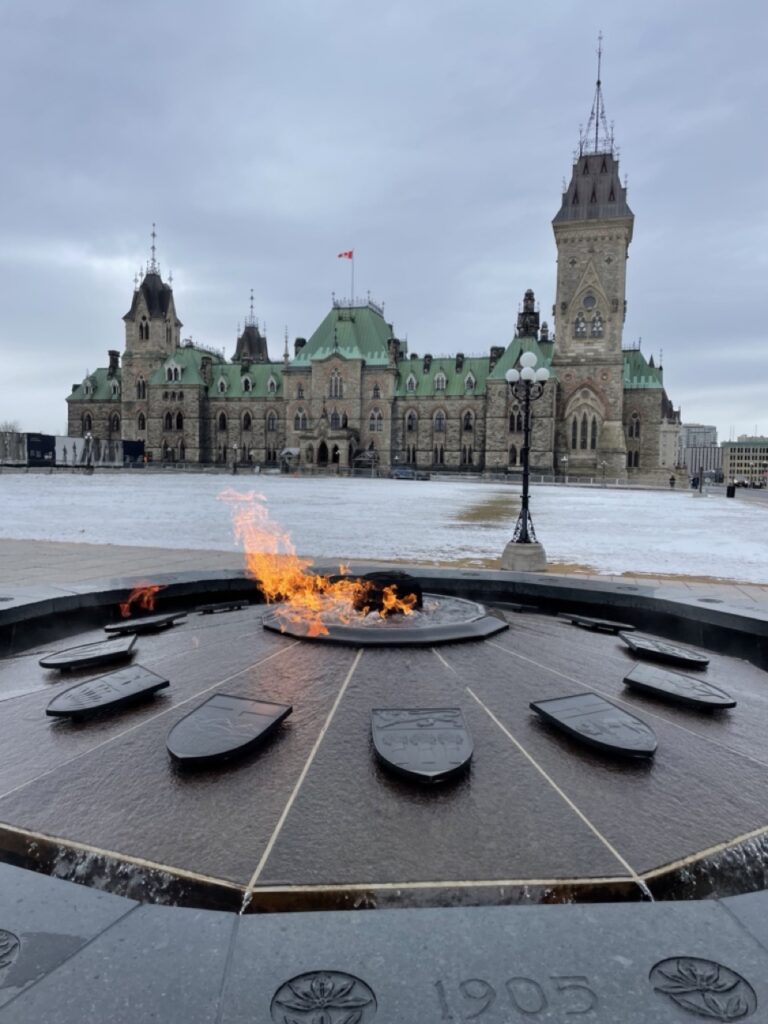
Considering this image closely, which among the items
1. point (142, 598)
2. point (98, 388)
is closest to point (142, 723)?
point (142, 598)

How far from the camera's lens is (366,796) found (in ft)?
9.05

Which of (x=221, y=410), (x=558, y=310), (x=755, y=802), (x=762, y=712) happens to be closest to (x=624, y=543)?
(x=762, y=712)

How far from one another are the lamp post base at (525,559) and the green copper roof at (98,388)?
82.3 metres

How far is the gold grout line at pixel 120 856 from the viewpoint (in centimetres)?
230

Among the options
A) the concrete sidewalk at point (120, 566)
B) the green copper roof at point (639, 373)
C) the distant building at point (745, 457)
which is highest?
the green copper roof at point (639, 373)

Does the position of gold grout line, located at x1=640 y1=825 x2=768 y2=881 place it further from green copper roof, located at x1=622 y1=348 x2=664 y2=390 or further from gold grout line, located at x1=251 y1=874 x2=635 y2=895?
green copper roof, located at x1=622 y1=348 x2=664 y2=390

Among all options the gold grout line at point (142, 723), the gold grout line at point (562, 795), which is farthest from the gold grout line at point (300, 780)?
the gold grout line at point (562, 795)

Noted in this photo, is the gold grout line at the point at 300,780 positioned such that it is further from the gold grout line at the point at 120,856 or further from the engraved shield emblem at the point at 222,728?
the engraved shield emblem at the point at 222,728

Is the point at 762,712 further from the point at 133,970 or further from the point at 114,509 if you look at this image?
the point at 114,509

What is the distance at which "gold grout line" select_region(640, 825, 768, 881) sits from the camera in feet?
7.84

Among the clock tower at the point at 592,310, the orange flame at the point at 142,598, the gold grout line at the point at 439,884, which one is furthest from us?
the clock tower at the point at 592,310

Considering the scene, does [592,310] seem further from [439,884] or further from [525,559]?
[439,884]

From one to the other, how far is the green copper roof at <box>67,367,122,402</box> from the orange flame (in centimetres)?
8503

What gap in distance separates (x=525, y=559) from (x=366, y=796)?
8396 mm
